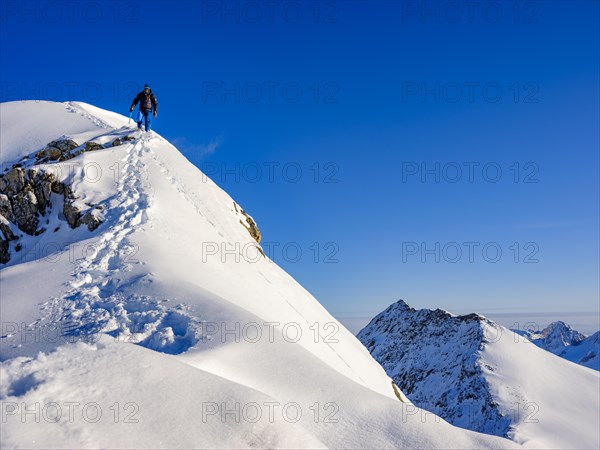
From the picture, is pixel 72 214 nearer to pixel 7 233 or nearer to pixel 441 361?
pixel 7 233

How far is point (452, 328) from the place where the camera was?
3086 inches

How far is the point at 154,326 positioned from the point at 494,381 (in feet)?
190

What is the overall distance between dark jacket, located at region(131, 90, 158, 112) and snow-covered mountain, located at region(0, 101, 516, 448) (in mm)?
1582

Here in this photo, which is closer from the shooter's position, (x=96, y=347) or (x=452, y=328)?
(x=96, y=347)

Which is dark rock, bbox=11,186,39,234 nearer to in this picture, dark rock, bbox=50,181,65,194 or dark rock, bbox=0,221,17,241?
dark rock, bbox=0,221,17,241

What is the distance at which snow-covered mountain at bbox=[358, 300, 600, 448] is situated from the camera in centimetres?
4312

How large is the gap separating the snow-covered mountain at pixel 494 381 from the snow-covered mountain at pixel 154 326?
25990mm

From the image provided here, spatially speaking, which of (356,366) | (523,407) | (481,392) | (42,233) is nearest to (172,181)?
(42,233)

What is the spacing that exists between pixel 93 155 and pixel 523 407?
164 feet

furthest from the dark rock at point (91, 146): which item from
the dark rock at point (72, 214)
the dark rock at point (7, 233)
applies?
the dark rock at point (7, 233)

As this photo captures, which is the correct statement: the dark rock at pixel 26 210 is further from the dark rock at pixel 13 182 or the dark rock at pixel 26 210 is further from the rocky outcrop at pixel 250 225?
the rocky outcrop at pixel 250 225

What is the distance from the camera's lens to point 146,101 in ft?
78.8

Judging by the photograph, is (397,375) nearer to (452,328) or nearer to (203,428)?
(452,328)

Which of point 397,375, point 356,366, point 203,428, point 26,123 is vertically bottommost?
point 397,375
